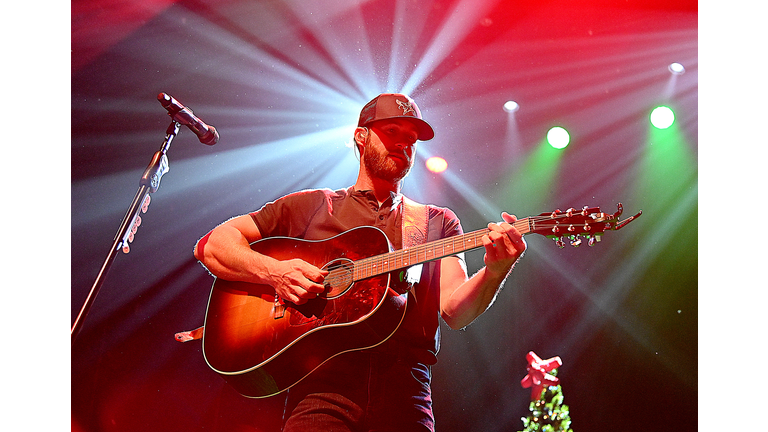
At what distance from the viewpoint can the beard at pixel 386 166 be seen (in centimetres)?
235

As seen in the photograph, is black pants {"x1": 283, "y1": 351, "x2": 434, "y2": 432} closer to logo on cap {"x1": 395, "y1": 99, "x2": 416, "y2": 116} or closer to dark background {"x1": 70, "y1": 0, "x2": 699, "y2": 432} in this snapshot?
dark background {"x1": 70, "y1": 0, "x2": 699, "y2": 432}

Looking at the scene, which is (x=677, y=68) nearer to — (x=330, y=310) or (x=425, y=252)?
(x=425, y=252)

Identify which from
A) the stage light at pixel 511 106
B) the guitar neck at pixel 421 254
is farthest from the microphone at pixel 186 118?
the stage light at pixel 511 106

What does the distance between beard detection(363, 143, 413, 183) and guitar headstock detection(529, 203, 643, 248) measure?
2.29 ft

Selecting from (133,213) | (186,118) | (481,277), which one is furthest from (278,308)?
(186,118)

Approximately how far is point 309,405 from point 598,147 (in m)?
1.82

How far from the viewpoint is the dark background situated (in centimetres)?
257

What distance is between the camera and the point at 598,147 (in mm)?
2777

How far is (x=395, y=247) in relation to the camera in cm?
219

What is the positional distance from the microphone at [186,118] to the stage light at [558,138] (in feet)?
5.17

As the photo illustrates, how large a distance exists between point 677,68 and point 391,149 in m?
1.48

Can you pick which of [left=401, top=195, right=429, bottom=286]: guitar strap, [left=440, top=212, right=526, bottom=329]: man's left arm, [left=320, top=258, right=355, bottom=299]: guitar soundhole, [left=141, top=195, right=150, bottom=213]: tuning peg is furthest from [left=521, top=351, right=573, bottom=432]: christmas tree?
[left=141, top=195, right=150, bottom=213]: tuning peg

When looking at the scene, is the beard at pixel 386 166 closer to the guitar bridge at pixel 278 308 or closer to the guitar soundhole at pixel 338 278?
the guitar soundhole at pixel 338 278
